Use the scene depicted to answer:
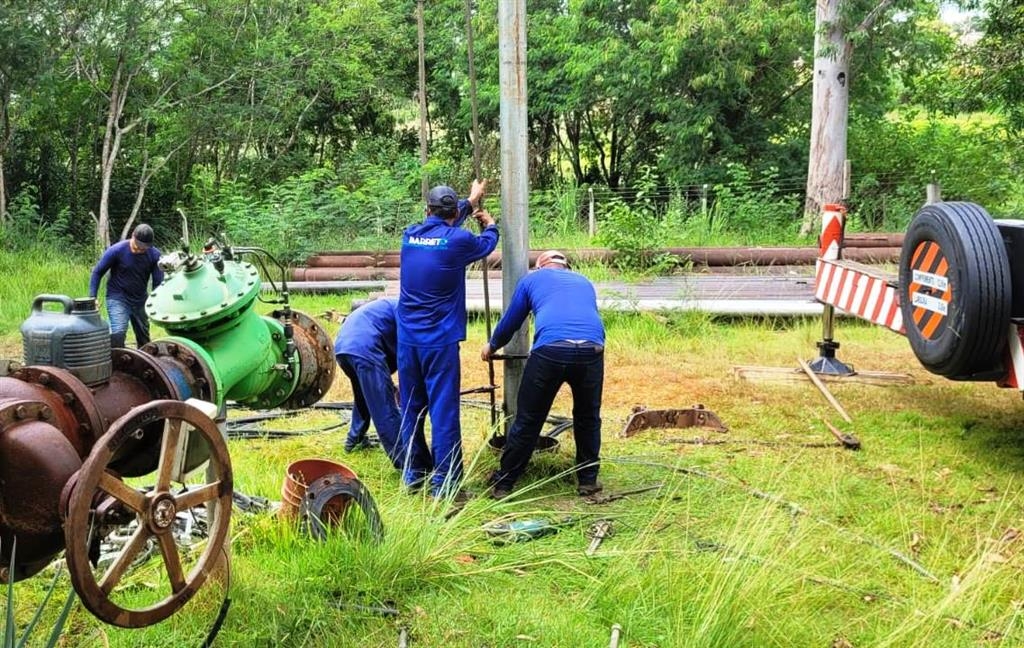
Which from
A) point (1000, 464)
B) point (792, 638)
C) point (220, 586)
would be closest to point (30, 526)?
point (220, 586)

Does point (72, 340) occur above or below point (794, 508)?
above

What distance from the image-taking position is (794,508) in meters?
4.59

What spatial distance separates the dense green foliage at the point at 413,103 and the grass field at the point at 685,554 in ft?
27.5

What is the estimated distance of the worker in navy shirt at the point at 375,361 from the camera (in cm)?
573

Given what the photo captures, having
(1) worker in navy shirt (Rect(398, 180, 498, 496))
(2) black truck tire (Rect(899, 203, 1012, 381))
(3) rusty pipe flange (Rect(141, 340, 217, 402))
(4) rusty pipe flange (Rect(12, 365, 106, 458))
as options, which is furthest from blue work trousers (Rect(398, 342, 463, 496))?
(2) black truck tire (Rect(899, 203, 1012, 381))

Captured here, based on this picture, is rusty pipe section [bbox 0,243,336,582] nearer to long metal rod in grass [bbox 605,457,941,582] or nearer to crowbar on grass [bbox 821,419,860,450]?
long metal rod in grass [bbox 605,457,941,582]

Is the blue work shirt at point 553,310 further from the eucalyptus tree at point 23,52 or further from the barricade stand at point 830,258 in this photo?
the eucalyptus tree at point 23,52

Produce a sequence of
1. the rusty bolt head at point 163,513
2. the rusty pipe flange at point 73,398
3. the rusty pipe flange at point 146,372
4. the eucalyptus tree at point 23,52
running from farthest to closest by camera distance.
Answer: the eucalyptus tree at point 23,52 → the rusty pipe flange at point 146,372 → the rusty pipe flange at point 73,398 → the rusty bolt head at point 163,513

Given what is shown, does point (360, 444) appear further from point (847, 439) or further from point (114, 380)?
point (114, 380)

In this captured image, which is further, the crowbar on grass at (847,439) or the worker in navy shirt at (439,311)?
the crowbar on grass at (847,439)

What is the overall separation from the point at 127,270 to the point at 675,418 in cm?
508

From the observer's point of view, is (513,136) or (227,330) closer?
(227,330)

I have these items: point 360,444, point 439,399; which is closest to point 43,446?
point 439,399

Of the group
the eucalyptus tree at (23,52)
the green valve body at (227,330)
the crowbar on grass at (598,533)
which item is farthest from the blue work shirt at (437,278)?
the eucalyptus tree at (23,52)
